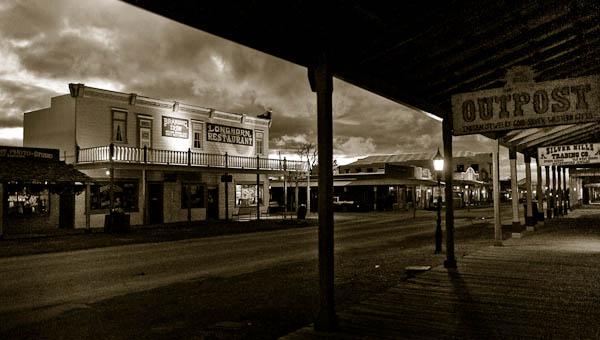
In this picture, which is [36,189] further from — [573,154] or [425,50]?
[573,154]

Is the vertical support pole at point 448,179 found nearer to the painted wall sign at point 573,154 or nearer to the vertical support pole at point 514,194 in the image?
the vertical support pole at point 514,194

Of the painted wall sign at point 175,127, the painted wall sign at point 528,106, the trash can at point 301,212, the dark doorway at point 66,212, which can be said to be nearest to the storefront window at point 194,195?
the painted wall sign at point 175,127

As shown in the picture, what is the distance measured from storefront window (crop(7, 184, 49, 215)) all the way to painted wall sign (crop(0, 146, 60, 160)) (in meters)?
1.43

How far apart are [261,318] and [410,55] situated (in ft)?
13.2

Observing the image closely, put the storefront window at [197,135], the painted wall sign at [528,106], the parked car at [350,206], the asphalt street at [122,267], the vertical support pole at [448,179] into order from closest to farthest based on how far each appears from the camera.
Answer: the painted wall sign at [528,106]
the asphalt street at [122,267]
the vertical support pole at [448,179]
the storefront window at [197,135]
the parked car at [350,206]

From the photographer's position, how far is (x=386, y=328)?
5059 millimetres

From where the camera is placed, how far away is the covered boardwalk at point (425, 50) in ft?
14.8

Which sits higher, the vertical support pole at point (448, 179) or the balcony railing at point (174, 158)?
the balcony railing at point (174, 158)

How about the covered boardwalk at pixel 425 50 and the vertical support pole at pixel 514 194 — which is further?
the vertical support pole at pixel 514 194

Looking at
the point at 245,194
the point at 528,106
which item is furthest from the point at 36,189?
the point at 528,106

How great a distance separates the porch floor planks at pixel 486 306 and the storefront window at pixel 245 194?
23198mm

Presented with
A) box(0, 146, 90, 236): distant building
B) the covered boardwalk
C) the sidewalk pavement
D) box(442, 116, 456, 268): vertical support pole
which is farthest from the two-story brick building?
the covered boardwalk

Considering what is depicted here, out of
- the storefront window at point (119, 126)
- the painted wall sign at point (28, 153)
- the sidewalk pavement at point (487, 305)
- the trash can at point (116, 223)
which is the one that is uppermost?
the storefront window at point (119, 126)

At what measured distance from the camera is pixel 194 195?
92.5ft
